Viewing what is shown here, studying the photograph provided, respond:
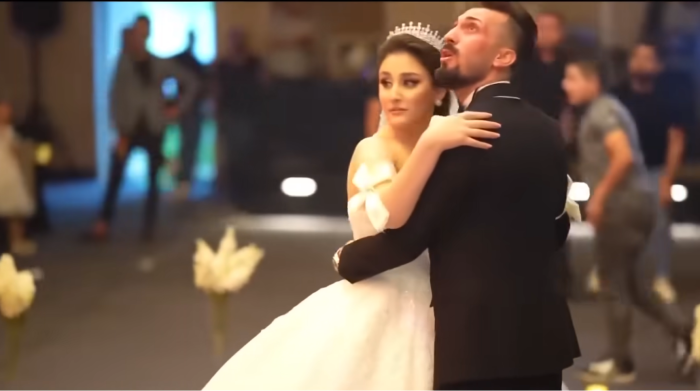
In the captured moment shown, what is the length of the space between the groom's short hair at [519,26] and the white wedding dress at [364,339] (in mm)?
366

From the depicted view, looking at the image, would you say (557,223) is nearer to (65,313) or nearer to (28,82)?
(65,313)

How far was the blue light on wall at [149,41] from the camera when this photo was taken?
20.0ft

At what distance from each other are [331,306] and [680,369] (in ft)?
6.52

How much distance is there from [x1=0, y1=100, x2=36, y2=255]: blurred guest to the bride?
3916 mm

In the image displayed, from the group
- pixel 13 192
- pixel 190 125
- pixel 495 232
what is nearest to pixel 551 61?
pixel 495 232

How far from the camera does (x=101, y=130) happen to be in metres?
6.79

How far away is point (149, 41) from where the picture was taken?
19.5 feet

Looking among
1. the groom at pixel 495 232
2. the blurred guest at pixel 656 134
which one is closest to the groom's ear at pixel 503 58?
the groom at pixel 495 232

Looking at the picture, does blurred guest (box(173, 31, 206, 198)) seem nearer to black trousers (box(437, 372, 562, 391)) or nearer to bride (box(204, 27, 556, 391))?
bride (box(204, 27, 556, 391))

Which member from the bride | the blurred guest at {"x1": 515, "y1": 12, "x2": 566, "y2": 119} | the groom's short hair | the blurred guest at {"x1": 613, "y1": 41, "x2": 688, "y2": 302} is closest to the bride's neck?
the bride

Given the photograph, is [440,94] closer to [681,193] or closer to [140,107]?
[681,193]

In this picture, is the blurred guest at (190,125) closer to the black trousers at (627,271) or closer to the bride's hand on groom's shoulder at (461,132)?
the black trousers at (627,271)

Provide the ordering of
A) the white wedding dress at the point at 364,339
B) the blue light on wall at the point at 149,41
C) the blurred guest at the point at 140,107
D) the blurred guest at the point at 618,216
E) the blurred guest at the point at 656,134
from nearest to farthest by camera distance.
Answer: the white wedding dress at the point at 364,339 → the blurred guest at the point at 618,216 → the blurred guest at the point at 656,134 → the blurred guest at the point at 140,107 → the blue light on wall at the point at 149,41

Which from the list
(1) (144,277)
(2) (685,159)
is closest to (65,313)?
(1) (144,277)
